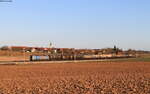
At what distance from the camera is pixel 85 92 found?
17.2 m

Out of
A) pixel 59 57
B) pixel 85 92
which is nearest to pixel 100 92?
pixel 85 92

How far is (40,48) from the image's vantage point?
176375 millimetres

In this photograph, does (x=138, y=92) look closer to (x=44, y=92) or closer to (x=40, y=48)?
(x=44, y=92)

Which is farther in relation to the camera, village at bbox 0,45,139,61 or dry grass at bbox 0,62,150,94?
village at bbox 0,45,139,61

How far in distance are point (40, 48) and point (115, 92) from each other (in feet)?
527

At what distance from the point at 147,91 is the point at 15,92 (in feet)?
20.6

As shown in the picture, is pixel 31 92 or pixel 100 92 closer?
pixel 100 92

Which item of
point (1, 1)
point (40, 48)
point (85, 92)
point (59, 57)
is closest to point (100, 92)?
point (85, 92)

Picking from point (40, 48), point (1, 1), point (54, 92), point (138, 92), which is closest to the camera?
point (138, 92)

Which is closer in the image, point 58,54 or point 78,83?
point 78,83

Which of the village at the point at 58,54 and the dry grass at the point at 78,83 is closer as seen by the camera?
the dry grass at the point at 78,83

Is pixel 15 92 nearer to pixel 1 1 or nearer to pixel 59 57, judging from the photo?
pixel 1 1

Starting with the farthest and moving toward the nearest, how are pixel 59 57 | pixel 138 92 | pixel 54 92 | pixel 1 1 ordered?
pixel 59 57, pixel 1 1, pixel 54 92, pixel 138 92

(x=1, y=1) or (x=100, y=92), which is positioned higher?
(x=1, y=1)
